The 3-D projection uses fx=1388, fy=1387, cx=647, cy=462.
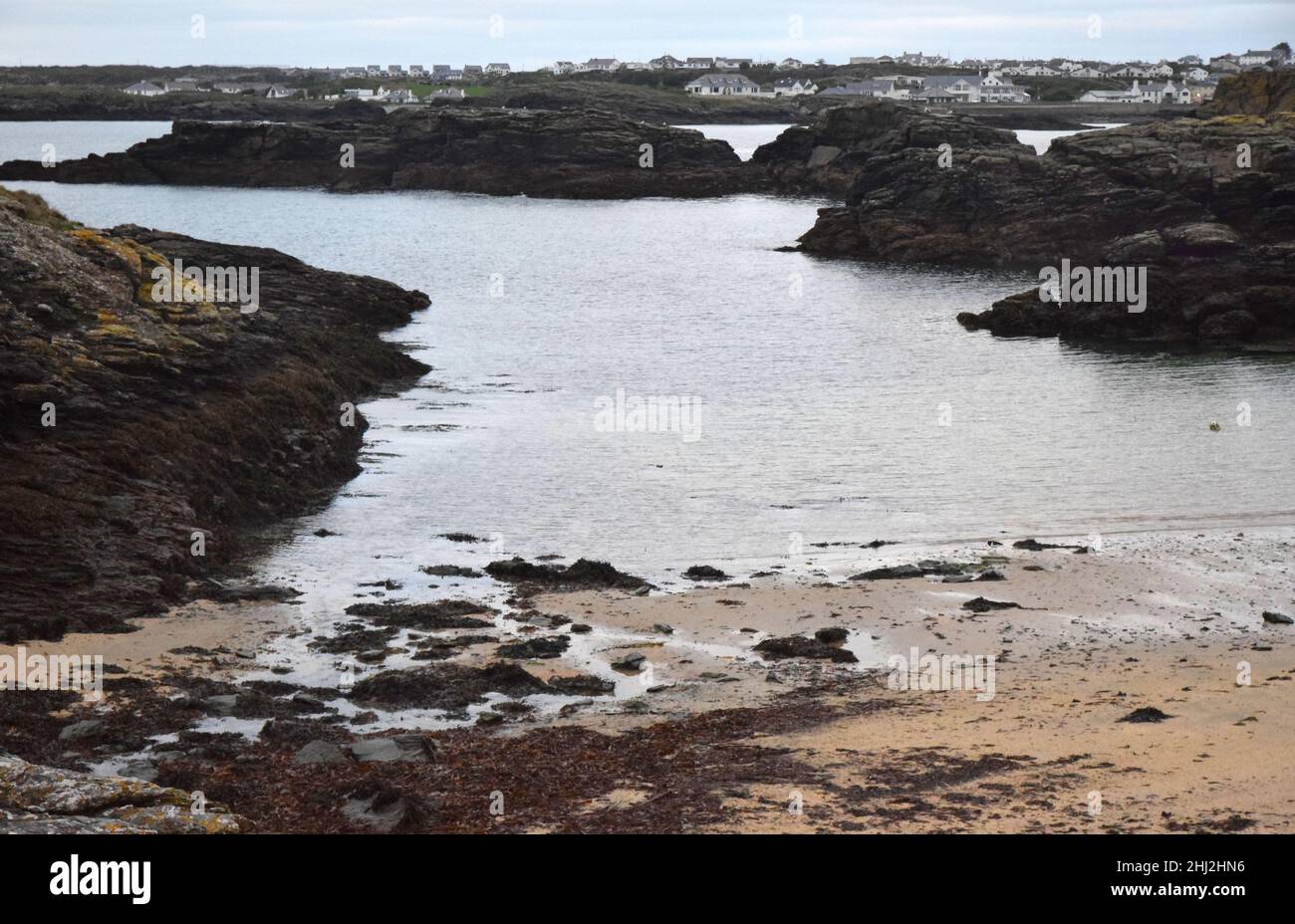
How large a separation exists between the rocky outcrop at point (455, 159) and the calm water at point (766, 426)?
1825 inches

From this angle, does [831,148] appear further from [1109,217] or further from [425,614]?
[425,614]

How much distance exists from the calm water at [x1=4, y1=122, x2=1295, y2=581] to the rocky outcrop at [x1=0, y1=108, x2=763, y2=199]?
46.4 meters

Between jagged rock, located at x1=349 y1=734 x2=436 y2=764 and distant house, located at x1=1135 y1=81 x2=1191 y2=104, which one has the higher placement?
distant house, located at x1=1135 y1=81 x2=1191 y2=104

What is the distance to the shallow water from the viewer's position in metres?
26.5

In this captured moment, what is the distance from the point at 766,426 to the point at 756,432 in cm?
90

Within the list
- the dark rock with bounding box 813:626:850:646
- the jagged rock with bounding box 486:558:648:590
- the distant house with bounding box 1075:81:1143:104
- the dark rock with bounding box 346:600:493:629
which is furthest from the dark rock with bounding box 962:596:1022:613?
the distant house with bounding box 1075:81:1143:104

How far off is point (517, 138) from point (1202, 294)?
80.5 meters

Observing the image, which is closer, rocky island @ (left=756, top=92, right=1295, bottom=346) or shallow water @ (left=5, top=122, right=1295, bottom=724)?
shallow water @ (left=5, top=122, right=1295, bottom=724)

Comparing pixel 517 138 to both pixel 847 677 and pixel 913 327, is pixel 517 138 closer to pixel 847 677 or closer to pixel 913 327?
pixel 913 327

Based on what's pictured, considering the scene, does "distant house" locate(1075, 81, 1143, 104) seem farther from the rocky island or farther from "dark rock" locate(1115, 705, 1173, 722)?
"dark rock" locate(1115, 705, 1173, 722)

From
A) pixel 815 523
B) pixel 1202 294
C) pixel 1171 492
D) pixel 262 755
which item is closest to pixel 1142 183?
pixel 1202 294

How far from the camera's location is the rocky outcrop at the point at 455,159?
11912 cm

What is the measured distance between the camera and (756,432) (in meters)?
36.5
